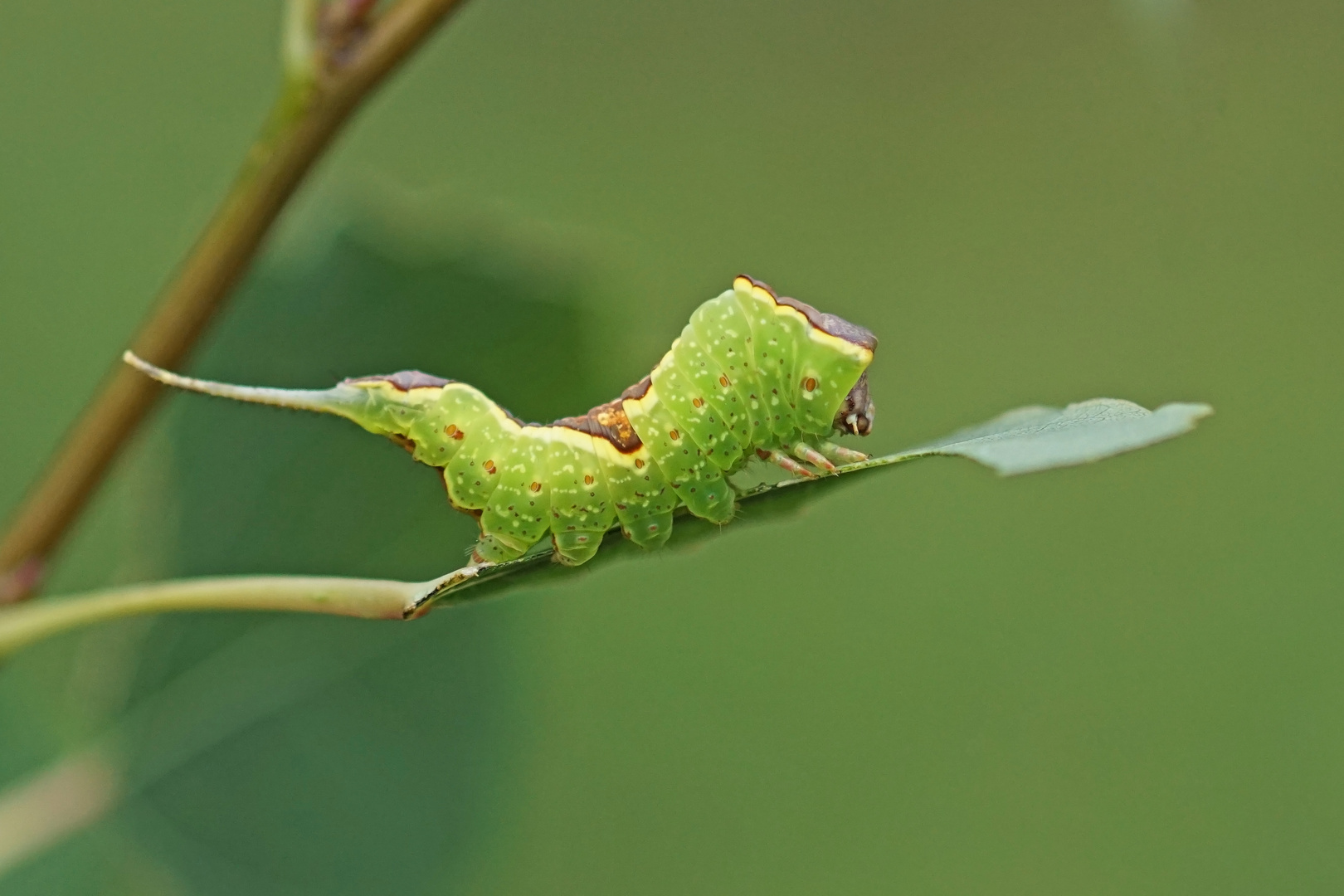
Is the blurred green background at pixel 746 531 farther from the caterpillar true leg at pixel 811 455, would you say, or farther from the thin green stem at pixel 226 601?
the thin green stem at pixel 226 601

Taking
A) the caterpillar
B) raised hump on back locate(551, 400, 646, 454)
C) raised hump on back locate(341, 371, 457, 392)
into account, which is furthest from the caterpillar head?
raised hump on back locate(341, 371, 457, 392)

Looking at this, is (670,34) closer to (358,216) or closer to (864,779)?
(864,779)

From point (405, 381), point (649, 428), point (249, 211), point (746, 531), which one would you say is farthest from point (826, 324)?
point (746, 531)

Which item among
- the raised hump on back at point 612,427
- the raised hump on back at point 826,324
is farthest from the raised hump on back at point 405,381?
the raised hump on back at point 826,324

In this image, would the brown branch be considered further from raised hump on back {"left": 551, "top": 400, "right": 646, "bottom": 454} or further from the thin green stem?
raised hump on back {"left": 551, "top": 400, "right": 646, "bottom": 454}

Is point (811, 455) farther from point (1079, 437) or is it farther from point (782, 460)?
point (1079, 437)

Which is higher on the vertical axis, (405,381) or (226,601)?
(405,381)

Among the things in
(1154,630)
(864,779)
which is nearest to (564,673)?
(864,779)
